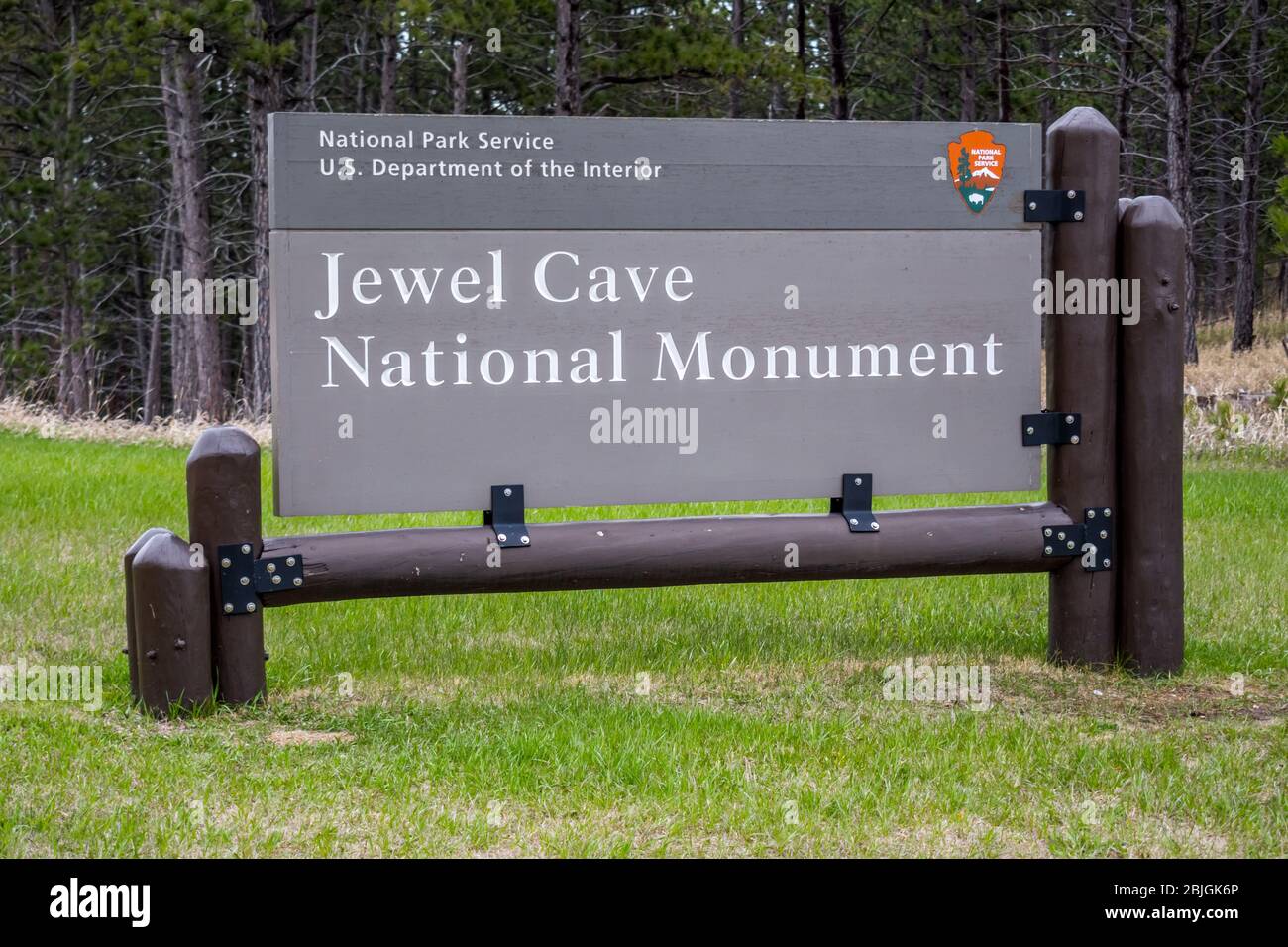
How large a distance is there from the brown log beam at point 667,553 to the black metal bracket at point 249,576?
1.4 inches

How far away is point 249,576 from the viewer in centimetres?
464

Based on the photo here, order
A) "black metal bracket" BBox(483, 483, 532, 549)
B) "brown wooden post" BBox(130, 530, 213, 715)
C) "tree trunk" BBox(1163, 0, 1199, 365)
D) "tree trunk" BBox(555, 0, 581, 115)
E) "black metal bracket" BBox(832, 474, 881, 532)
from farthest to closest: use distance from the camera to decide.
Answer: "tree trunk" BBox(1163, 0, 1199, 365) → "tree trunk" BBox(555, 0, 581, 115) → "black metal bracket" BBox(832, 474, 881, 532) → "black metal bracket" BBox(483, 483, 532, 549) → "brown wooden post" BBox(130, 530, 213, 715)

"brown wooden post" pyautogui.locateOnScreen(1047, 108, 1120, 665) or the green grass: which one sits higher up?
"brown wooden post" pyautogui.locateOnScreen(1047, 108, 1120, 665)

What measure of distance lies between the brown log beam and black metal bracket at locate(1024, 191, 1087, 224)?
116 cm

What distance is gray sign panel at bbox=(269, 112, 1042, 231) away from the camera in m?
4.69

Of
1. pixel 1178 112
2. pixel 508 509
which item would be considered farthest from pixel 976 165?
pixel 1178 112

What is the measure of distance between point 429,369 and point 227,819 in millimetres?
1849

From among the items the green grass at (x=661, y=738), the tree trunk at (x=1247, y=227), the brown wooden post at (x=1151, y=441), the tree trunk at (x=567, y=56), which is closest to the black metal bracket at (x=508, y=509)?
the green grass at (x=661, y=738)

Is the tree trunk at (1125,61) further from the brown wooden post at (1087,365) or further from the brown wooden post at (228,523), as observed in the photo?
the brown wooden post at (228,523)

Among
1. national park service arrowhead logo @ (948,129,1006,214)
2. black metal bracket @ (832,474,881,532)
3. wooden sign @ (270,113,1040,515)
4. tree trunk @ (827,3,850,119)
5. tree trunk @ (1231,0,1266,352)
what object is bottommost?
black metal bracket @ (832,474,881,532)

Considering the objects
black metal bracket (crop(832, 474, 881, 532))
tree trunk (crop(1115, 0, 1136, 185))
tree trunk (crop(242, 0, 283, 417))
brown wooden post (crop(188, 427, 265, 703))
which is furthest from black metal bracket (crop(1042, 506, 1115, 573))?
tree trunk (crop(1115, 0, 1136, 185))

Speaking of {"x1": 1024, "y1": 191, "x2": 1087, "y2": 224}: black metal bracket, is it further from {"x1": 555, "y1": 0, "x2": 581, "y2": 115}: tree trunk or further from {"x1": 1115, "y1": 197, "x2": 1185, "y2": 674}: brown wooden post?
{"x1": 555, "y1": 0, "x2": 581, "y2": 115}: tree trunk

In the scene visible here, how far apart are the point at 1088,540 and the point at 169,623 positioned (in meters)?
3.52

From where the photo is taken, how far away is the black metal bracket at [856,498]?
5.14 meters
